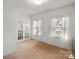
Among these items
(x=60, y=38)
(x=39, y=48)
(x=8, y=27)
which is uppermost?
(x=8, y=27)

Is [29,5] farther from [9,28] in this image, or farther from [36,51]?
[36,51]

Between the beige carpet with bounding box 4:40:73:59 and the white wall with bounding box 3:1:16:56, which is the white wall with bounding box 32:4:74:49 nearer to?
the beige carpet with bounding box 4:40:73:59

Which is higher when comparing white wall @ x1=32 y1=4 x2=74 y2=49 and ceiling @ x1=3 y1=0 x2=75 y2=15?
ceiling @ x1=3 y1=0 x2=75 y2=15

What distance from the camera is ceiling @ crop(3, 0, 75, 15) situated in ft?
4.58

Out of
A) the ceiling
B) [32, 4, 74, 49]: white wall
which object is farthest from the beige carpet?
the ceiling

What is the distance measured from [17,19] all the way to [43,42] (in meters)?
0.51

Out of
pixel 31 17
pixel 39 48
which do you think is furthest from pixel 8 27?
pixel 39 48

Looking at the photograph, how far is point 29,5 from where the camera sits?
4.61 ft

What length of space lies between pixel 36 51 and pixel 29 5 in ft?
2.24

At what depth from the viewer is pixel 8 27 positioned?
4.59 feet

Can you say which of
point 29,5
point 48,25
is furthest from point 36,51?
point 29,5

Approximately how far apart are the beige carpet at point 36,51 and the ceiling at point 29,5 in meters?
0.45

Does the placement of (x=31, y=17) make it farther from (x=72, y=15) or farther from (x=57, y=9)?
(x=72, y=15)

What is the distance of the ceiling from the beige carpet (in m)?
0.45
